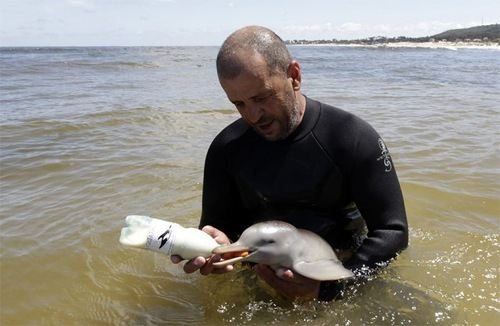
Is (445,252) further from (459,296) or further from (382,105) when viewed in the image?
(382,105)

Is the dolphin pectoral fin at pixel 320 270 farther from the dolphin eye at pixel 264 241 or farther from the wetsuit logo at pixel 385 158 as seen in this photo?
the wetsuit logo at pixel 385 158

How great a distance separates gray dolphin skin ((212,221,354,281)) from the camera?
2789mm

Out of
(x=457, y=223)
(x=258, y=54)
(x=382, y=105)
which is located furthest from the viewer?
(x=382, y=105)

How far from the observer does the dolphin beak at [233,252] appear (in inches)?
107

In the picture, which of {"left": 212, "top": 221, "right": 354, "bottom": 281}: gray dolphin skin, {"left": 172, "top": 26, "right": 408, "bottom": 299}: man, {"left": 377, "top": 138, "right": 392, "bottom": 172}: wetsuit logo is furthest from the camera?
{"left": 377, "top": 138, "right": 392, "bottom": 172}: wetsuit logo

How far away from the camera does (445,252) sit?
4.32 m

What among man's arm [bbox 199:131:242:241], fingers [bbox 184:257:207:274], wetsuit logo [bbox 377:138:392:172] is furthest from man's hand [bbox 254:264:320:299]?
wetsuit logo [bbox 377:138:392:172]

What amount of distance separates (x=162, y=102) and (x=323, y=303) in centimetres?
1074

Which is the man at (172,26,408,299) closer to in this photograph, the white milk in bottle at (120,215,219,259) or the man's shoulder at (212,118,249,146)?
the man's shoulder at (212,118,249,146)

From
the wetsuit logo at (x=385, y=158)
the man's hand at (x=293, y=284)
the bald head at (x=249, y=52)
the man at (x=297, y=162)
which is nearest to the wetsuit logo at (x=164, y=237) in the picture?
the man at (x=297, y=162)

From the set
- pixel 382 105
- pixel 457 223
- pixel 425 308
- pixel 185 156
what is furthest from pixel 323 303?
pixel 382 105

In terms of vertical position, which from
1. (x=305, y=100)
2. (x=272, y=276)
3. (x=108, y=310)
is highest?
(x=305, y=100)

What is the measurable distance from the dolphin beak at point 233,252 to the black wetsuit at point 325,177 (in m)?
0.56

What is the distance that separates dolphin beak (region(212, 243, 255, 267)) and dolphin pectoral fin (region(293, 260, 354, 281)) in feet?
0.96
